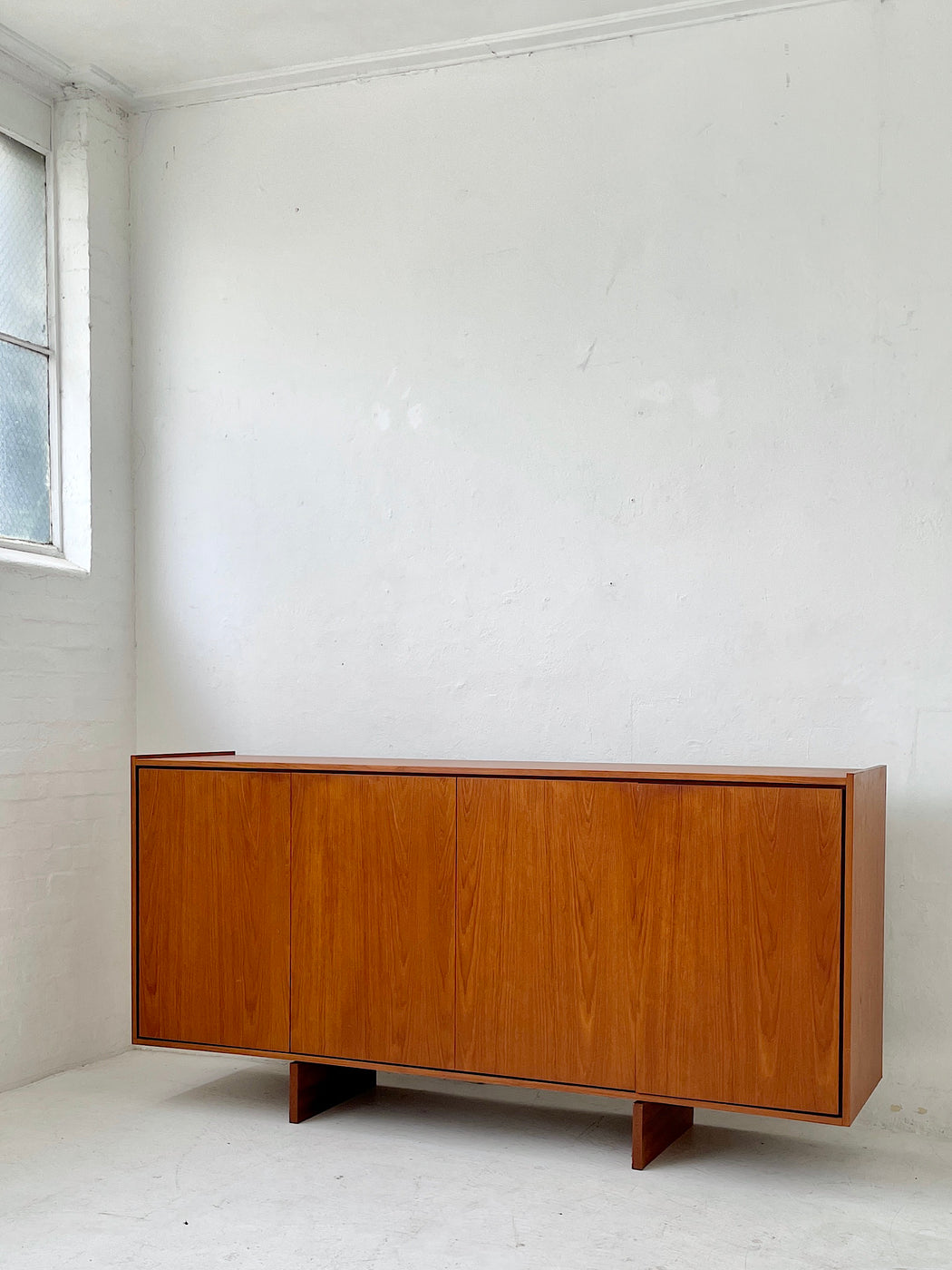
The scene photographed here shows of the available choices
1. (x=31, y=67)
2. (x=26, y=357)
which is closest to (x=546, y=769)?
(x=26, y=357)

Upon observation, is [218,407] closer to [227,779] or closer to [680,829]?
[227,779]

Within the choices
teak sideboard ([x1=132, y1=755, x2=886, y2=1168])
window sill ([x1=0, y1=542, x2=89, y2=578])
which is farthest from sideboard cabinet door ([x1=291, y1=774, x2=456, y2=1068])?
window sill ([x1=0, y1=542, x2=89, y2=578])

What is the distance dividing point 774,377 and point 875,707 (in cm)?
Result: 94

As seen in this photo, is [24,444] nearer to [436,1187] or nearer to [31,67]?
[31,67]

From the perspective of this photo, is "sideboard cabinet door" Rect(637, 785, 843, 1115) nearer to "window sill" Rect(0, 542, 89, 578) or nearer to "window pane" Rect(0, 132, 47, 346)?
"window sill" Rect(0, 542, 89, 578)

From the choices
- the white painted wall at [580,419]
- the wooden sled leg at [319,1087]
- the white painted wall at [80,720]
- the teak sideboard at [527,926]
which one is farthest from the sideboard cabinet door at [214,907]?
the white painted wall at [580,419]

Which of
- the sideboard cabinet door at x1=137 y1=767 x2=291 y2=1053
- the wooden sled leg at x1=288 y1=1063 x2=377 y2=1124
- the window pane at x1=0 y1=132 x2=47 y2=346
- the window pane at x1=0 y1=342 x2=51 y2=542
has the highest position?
the window pane at x1=0 y1=132 x2=47 y2=346

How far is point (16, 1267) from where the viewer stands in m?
2.47

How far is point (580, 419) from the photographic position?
3.67 m

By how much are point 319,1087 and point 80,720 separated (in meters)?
1.38

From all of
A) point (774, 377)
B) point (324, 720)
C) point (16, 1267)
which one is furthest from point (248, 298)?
point (16, 1267)

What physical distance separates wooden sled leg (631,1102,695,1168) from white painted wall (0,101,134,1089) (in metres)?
1.82

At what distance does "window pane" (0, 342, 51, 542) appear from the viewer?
3.93m

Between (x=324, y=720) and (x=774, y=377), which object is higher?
(x=774, y=377)
